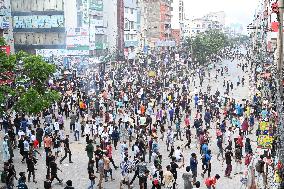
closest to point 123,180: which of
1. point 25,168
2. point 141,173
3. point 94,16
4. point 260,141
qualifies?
point 141,173

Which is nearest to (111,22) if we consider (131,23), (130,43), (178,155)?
(130,43)

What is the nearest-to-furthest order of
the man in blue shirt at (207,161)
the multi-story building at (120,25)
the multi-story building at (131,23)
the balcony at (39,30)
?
the man in blue shirt at (207,161)
the balcony at (39,30)
the multi-story building at (120,25)
the multi-story building at (131,23)

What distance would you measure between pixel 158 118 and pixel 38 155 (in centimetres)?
849

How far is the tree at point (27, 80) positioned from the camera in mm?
20406

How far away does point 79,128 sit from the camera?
23.6 m

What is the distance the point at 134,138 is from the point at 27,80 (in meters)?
6.18

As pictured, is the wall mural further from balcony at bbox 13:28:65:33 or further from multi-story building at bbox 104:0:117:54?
multi-story building at bbox 104:0:117:54

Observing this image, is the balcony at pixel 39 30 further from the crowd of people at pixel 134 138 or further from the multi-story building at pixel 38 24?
the crowd of people at pixel 134 138

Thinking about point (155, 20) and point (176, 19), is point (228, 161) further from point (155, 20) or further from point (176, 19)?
point (176, 19)

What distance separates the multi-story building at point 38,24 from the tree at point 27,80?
38059mm

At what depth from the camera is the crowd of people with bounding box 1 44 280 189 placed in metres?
16.2

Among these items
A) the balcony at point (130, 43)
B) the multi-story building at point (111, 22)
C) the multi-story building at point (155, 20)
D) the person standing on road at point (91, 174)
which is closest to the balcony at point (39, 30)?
the multi-story building at point (111, 22)

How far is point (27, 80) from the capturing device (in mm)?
22750

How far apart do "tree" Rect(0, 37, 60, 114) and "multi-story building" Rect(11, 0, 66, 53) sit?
125 feet
